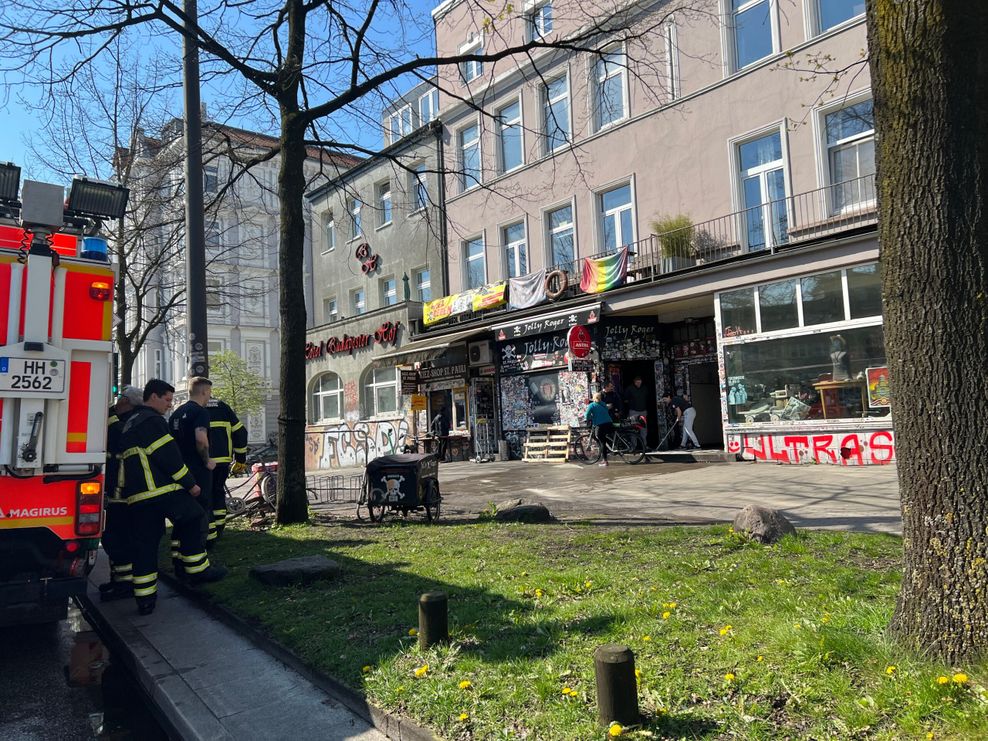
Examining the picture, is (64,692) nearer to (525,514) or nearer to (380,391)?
(525,514)

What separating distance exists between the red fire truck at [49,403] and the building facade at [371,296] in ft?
54.6

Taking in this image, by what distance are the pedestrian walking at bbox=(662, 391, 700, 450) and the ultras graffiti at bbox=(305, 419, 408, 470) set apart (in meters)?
9.96

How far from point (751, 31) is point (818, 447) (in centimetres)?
891

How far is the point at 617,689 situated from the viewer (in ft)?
9.66

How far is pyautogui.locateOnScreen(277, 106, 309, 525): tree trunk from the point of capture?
30.1ft

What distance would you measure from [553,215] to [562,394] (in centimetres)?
512

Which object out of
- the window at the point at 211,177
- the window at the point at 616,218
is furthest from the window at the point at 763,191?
the window at the point at 211,177

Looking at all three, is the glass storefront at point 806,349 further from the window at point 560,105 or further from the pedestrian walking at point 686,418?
the window at point 560,105

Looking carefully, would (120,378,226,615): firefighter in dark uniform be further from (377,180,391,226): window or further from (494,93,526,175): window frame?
(377,180,391,226): window

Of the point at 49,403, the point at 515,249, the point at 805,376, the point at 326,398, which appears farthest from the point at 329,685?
the point at 326,398

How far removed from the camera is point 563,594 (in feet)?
16.4

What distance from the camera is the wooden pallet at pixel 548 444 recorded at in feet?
58.1

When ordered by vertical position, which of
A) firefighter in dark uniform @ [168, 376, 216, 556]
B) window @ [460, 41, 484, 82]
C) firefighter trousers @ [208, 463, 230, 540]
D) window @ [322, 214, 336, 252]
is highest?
window @ [460, 41, 484, 82]

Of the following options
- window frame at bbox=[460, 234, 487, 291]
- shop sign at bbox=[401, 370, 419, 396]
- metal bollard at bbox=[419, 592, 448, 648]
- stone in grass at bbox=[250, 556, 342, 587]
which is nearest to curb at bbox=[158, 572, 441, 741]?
stone in grass at bbox=[250, 556, 342, 587]
